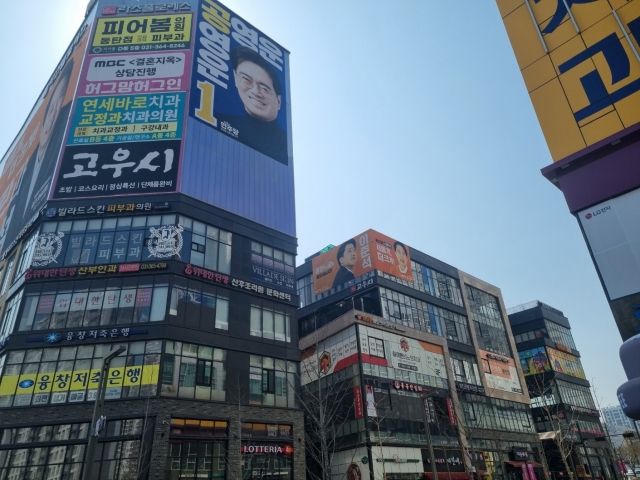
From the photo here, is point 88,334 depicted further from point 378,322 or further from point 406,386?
point 406,386

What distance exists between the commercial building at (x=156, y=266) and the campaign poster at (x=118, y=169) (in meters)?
0.13

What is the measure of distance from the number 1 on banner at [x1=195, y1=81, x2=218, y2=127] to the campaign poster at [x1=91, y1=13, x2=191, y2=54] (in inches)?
225

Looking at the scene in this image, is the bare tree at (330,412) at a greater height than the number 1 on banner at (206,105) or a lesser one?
lesser

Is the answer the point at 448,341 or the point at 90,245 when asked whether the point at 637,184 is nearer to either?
the point at 90,245

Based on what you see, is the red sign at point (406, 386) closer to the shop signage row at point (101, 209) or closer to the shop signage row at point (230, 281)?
the shop signage row at point (230, 281)

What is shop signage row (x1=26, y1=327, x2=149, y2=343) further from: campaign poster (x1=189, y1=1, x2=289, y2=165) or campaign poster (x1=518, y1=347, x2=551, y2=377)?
campaign poster (x1=518, y1=347, x2=551, y2=377)

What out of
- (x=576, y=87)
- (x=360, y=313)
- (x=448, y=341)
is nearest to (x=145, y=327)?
(x=360, y=313)

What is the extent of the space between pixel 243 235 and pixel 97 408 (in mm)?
28809

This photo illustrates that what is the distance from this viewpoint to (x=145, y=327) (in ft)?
118

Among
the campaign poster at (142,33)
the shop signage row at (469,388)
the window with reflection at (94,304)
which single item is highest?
the campaign poster at (142,33)

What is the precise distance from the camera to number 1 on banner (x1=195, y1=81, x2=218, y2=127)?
47.9 m

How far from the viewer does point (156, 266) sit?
1510 inches

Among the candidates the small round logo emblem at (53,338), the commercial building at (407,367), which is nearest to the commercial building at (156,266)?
the small round logo emblem at (53,338)

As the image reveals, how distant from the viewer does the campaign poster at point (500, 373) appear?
210 ft
